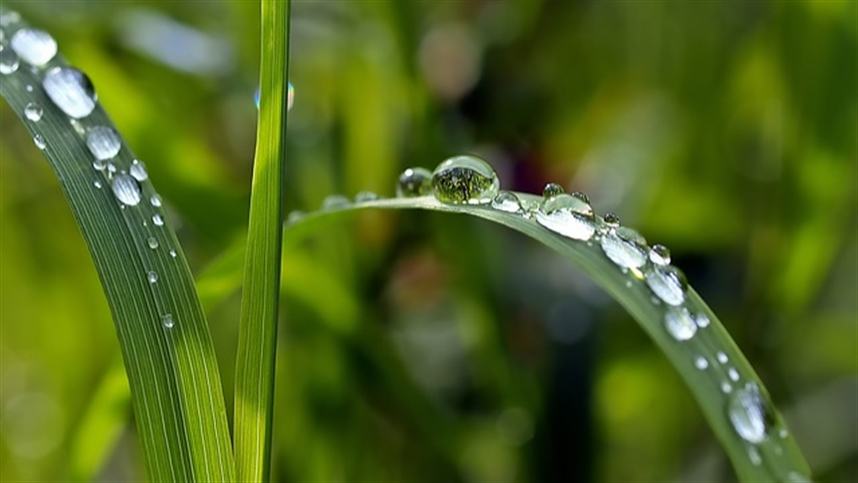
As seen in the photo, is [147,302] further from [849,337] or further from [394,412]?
[849,337]

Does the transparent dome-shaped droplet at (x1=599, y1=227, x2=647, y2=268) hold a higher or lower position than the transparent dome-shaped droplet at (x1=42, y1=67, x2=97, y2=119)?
lower

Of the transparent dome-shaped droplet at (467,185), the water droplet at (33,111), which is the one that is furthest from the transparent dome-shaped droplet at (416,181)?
the water droplet at (33,111)

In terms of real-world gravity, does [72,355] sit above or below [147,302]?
above

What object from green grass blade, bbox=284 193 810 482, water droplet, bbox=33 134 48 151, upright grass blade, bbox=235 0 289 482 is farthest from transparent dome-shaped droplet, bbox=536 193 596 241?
water droplet, bbox=33 134 48 151

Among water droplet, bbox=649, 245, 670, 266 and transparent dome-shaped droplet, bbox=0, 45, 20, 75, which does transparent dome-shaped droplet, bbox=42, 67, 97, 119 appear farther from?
water droplet, bbox=649, 245, 670, 266

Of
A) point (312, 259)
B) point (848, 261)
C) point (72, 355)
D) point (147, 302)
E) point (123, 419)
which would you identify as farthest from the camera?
point (848, 261)

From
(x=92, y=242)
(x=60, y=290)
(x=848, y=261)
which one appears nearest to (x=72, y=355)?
(x=60, y=290)

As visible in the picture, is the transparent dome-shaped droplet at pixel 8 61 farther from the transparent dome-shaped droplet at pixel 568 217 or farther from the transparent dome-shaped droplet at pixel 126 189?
the transparent dome-shaped droplet at pixel 568 217

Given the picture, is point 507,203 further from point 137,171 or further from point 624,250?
point 137,171
